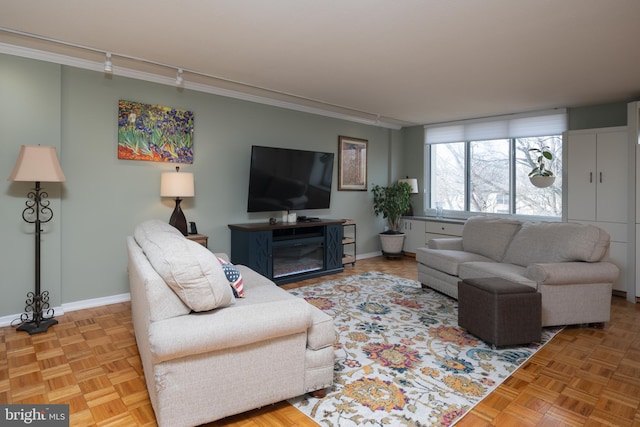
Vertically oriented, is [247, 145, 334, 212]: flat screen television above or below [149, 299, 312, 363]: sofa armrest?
above

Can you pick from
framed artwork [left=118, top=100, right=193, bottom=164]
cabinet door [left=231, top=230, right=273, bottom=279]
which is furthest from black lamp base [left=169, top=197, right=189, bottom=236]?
cabinet door [left=231, top=230, right=273, bottom=279]

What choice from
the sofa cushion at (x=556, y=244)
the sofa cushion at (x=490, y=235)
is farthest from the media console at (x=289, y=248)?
the sofa cushion at (x=556, y=244)

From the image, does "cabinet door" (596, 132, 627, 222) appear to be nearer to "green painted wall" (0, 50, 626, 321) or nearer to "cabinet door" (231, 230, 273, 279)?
"green painted wall" (0, 50, 626, 321)

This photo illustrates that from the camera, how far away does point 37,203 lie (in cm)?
315

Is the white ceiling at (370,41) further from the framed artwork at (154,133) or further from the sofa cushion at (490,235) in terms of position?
the sofa cushion at (490,235)

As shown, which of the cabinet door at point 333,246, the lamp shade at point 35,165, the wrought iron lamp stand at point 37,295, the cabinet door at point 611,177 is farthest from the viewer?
the cabinet door at point 333,246

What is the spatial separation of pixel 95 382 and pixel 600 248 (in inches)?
158

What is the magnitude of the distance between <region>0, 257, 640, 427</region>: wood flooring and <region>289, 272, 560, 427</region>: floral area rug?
0.35 feet

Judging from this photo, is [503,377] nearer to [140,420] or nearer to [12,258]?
[140,420]

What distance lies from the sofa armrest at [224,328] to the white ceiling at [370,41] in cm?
191

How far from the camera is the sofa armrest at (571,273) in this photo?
305 centimetres

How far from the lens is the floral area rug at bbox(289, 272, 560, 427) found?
1.99 m

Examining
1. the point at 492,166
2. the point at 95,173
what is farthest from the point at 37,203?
the point at 492,166

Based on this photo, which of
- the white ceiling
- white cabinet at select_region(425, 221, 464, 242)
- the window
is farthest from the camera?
white cabinet at select_region(425, 221, 464, 242)
